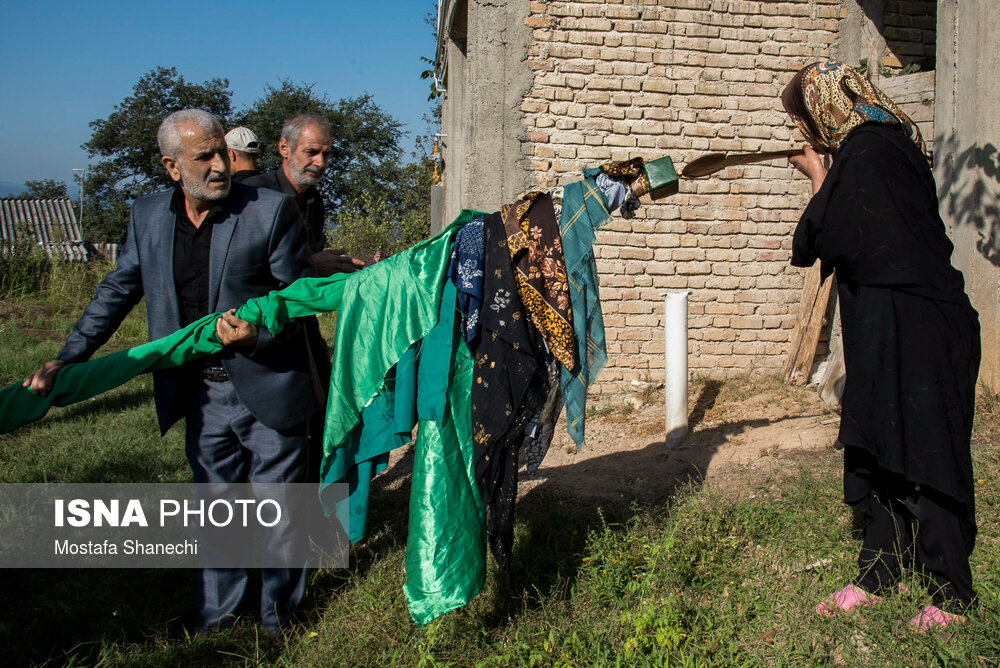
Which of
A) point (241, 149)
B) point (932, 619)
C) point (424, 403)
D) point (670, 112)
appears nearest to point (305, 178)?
point (241, 149)

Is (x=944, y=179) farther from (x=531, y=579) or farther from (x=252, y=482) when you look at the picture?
(x=252, y=482)

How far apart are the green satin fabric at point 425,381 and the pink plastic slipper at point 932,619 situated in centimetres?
151

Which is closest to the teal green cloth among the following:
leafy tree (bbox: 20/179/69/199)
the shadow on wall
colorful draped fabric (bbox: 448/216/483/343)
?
colorful draped fabric (bbox: 448/216/483/343)

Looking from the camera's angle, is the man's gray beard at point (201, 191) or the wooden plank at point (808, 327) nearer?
the man's gray beard at point (201, 191)

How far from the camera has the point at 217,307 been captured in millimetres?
2998

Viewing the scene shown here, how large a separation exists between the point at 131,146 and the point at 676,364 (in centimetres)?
3643

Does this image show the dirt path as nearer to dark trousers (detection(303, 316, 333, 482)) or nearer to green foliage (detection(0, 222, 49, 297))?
dark trousers (detection(303, 316, 333, 482))

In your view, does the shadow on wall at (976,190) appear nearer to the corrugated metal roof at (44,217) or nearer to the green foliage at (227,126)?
the green foliage at (227,126)

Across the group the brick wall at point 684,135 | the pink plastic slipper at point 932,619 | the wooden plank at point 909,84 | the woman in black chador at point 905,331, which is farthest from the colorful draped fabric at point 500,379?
the wooden plank at point 909,84

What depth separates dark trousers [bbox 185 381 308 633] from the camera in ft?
10.1

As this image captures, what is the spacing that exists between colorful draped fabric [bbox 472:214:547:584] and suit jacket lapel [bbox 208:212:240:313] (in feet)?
3.34

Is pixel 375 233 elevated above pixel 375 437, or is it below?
above

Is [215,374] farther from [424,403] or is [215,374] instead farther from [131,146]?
[131,146]

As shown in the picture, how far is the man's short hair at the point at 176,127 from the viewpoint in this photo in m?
2.88
